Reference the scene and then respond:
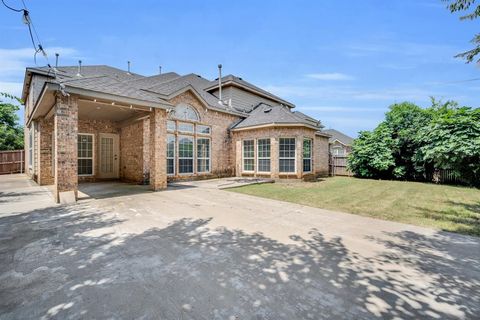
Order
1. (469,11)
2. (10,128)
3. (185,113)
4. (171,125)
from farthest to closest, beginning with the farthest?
(10,128)
(185,113)
(171,125)
(469,11)

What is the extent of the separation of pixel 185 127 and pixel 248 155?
4.54m

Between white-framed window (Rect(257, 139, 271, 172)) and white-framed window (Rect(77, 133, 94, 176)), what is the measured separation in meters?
9.83

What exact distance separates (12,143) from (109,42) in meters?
21.0

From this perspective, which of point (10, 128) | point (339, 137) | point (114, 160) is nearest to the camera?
point (114, 160)

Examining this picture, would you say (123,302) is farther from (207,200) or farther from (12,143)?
(12,143)

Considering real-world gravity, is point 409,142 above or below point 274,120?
below

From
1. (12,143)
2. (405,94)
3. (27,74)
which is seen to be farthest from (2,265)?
(12,143)

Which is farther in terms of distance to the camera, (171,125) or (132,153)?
(132,153)

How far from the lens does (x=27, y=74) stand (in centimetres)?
1277

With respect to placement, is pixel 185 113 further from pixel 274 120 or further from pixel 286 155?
pixel 286 155

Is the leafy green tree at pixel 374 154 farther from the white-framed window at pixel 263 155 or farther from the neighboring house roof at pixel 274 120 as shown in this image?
the white-framed window at pixel 263 155

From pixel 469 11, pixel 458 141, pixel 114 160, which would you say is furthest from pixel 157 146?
pixel 458 141

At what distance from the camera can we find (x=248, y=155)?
47.0ft

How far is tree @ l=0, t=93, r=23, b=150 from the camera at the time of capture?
66.4ft
